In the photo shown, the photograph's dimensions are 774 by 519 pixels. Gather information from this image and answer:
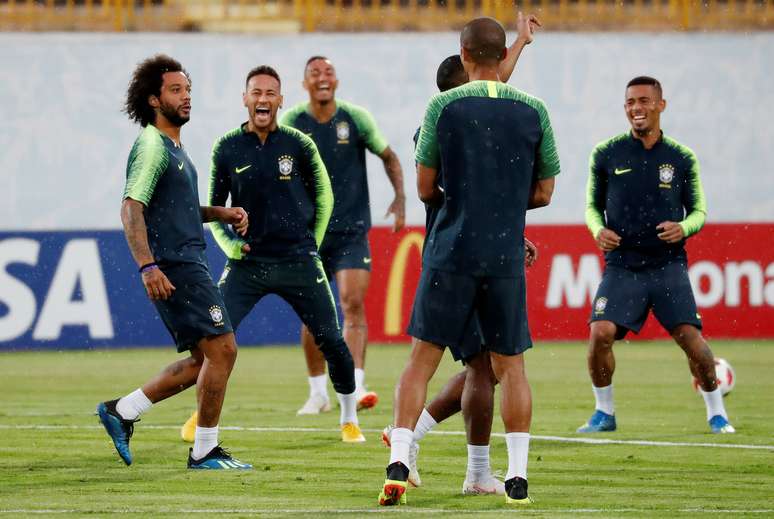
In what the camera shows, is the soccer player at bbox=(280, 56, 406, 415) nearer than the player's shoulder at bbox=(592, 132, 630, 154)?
No

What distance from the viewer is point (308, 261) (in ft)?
33.1

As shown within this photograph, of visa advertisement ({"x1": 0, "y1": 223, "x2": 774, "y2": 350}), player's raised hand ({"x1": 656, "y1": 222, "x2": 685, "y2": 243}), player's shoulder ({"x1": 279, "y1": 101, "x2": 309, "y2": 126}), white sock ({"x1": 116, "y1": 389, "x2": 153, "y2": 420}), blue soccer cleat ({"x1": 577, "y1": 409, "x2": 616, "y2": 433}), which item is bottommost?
visa advertisement ({"x1": 0, "y1": 223, "x2": 774, "y2": 350})

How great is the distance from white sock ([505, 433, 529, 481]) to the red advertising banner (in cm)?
1143

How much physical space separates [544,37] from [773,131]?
12.6ft

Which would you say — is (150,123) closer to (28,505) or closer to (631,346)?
(28,505)

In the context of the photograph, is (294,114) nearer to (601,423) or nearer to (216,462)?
(601,423)

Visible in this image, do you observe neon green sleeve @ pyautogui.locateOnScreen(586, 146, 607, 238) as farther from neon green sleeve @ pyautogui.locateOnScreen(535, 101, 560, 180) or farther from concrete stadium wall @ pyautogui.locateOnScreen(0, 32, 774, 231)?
concrete stadium wall @ pyautogui.locateOnScreen(0, 32, 774, 231)

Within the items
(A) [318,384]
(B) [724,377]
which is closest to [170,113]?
(A) [318,384]

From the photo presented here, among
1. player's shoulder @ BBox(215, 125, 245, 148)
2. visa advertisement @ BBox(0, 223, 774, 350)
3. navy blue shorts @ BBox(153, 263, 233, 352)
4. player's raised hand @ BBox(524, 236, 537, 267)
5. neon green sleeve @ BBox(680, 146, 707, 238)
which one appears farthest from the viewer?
visa advertisement @ BBox(0, 223, 774, 350)

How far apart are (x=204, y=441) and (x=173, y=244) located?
44.6 inches

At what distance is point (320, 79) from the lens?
12.6 m

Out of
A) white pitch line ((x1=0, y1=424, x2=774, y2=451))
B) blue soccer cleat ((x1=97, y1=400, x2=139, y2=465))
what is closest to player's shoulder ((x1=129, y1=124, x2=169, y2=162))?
blue soccer cleat ((x1=97, y1=400, x2=139, y2=465))

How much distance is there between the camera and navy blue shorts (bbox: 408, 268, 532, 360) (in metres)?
7.19

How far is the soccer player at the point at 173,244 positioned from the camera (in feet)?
27.8
